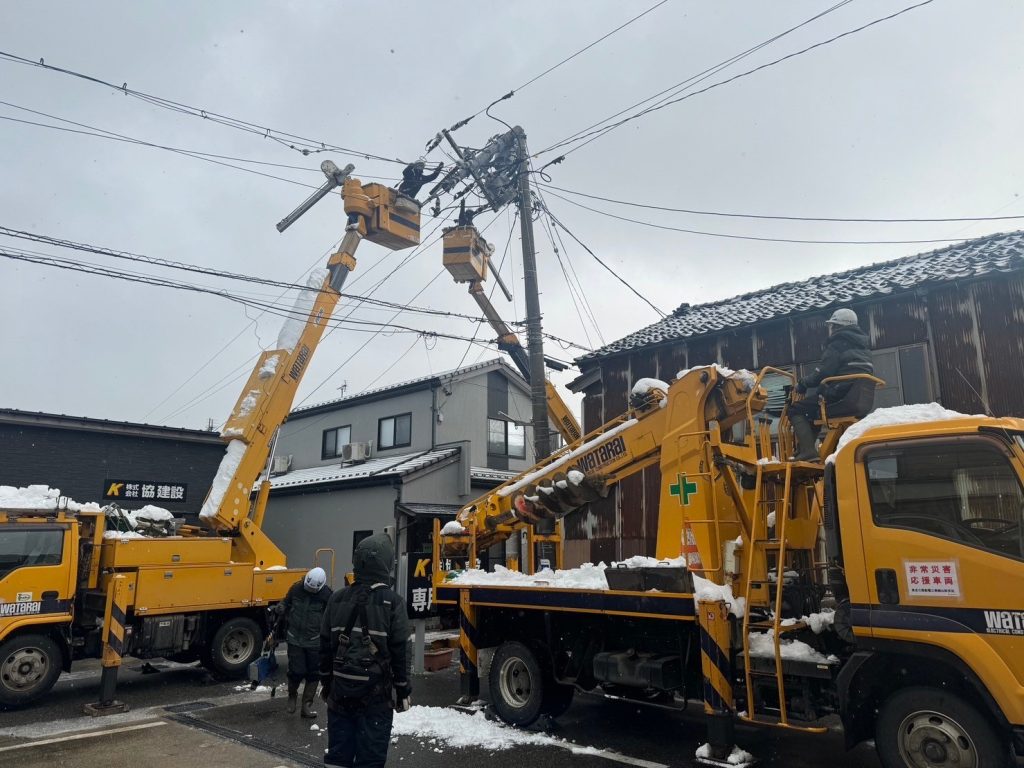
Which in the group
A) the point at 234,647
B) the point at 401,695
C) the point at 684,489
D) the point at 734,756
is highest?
the point at 684,489

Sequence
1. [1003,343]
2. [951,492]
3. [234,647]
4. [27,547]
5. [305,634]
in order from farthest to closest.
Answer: [234,647] < [1003,343] < [27,547] < [305,634] < [951,492]

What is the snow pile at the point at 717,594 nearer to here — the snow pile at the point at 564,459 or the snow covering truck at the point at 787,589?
the snow covering truck at the point at 787,589

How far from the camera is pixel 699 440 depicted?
274 inches

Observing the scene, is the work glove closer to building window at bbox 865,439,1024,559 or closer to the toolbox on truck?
the toolbox on truck

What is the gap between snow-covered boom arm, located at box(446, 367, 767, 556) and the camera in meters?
7.19

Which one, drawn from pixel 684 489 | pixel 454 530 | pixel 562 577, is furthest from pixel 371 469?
pixel 684 489

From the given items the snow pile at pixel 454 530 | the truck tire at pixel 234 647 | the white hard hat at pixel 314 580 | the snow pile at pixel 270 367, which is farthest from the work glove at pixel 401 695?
the snow pile at pixel 270 367

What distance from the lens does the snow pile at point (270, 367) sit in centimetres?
1271

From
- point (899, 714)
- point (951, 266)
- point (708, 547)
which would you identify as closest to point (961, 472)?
point (899, 714)

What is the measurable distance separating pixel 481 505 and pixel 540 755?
10.8 feet

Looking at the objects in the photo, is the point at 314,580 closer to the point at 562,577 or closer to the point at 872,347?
the point at 562,577

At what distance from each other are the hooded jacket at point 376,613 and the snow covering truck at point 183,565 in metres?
5.71

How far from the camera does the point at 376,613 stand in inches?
192

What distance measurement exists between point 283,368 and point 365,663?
8.79 meters
